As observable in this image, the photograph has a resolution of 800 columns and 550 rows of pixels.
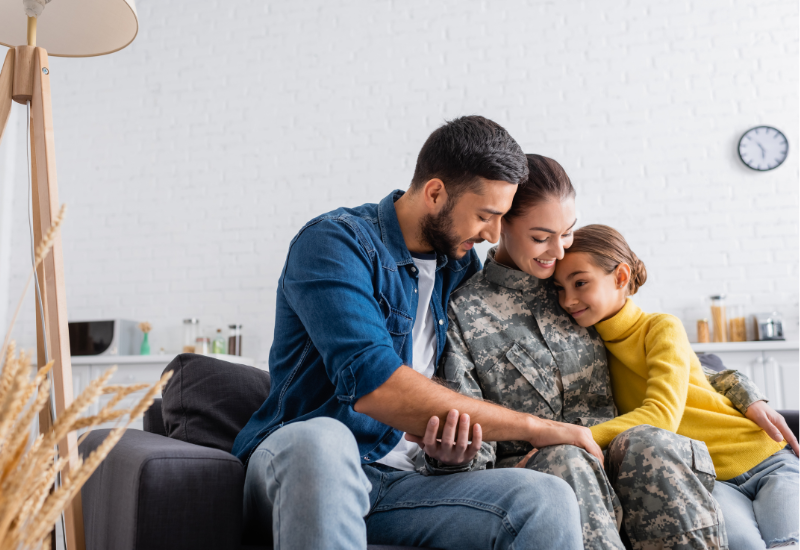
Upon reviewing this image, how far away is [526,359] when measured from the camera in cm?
162

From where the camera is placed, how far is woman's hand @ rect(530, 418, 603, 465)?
1270 millimetres

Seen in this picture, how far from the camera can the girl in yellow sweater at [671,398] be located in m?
1.39

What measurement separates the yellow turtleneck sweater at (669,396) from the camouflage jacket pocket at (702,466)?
0.46 feet

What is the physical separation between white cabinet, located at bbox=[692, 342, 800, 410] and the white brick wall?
0.39 meters

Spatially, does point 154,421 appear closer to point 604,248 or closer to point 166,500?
point 166,500

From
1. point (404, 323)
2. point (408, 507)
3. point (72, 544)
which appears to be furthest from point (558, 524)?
point (72, 544)

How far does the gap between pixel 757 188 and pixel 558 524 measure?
11.2 feet

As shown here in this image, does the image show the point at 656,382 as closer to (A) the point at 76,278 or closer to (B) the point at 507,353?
(B) the point at 507,353

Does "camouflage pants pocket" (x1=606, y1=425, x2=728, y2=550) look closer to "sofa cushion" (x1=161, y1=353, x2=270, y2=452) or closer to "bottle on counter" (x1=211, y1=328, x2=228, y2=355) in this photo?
"sofa cushion" (x1=161, y1=353, x2=270, y2=452)

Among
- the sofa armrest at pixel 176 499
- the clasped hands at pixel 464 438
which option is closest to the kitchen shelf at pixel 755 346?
the clasped hands at pixel 464 438

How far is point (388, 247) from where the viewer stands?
1503 mm

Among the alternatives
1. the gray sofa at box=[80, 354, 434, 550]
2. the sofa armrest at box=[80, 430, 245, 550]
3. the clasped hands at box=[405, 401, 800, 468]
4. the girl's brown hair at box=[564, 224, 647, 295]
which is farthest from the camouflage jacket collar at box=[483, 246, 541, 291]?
the sofa armrest at box=[80, 430, 245, 550]

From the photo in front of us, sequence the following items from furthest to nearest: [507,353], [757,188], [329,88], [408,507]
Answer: [329,88]
[757,188]
[507,353]
[408,507]

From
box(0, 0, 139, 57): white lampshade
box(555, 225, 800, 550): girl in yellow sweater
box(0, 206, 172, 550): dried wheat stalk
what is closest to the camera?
box(0, 206, 172, 550): dried wheat stalk
